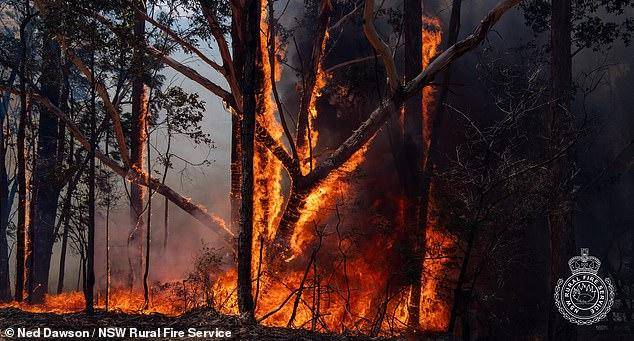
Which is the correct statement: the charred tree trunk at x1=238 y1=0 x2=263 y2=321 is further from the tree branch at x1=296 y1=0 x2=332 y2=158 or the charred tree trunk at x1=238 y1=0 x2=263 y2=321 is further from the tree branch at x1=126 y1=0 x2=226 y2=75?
the tree branch at x1=296 y1=0 x2=332 y2=158

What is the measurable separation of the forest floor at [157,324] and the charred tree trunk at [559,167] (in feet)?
23.9

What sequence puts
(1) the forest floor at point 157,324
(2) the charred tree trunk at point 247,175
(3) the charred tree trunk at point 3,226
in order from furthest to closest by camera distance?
(3) the charred tree trunk at point 3,226
(2) the charred tree trunk at point 247,175
(1) the forest floor at point 157,324

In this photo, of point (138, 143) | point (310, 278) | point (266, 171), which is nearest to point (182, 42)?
point (266, 171)

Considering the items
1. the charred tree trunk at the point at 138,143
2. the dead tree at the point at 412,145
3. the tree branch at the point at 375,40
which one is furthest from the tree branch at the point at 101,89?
the dead tree at the point at 412,145

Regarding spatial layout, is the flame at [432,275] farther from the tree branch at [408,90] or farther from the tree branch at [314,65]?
the tree branch at [314,65]

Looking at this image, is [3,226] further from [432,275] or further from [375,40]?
[375,40]

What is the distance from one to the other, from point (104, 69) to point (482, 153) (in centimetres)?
1165

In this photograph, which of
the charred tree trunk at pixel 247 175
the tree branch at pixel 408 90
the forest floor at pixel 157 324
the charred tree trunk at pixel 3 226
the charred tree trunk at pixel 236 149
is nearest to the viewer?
the forest floor at pixel 157 324

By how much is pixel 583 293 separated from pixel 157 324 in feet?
45.1

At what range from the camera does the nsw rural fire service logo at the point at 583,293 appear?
1353 centimetres

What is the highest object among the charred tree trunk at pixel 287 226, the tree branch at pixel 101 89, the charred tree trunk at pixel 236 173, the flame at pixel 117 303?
the tree branch at pixel 101 89

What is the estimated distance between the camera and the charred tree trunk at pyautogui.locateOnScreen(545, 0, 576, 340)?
1330 cm

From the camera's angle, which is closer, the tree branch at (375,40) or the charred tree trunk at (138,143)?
the tree branch at (375,40)

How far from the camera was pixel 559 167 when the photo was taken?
46.0 ft
